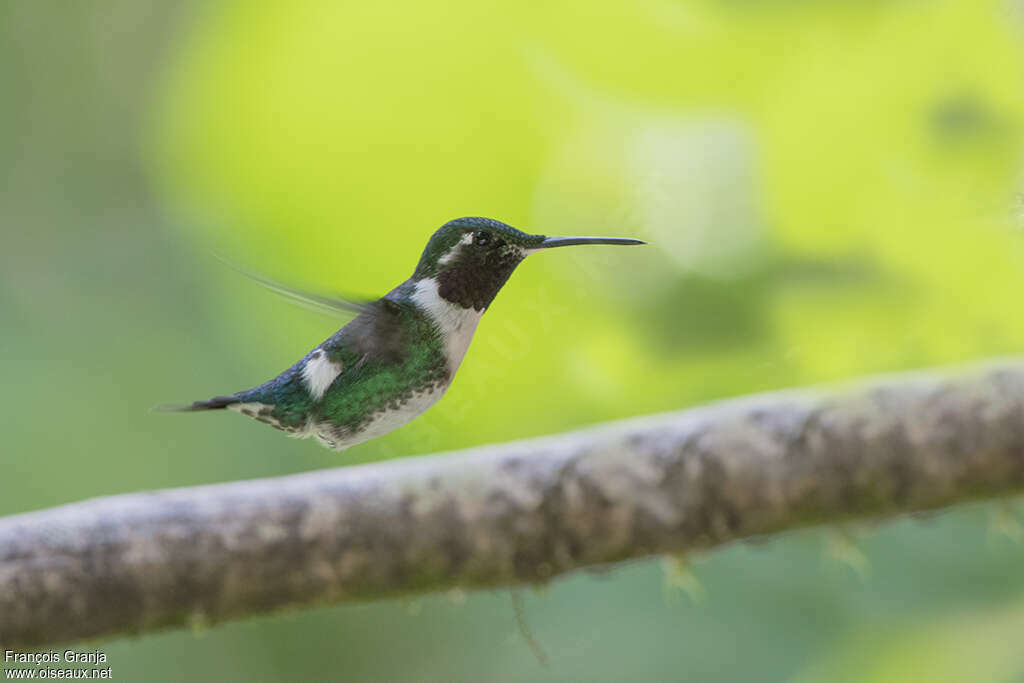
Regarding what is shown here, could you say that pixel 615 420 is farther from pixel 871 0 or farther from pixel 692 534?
pixel 871 0

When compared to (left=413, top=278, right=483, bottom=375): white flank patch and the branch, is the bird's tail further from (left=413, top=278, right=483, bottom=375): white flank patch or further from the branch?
the branch

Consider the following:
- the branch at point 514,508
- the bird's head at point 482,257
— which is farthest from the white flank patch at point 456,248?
the branch at point 514,508

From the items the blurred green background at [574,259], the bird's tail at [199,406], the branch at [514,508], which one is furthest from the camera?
the branch at [514,508]

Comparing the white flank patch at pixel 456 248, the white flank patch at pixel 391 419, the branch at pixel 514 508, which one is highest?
the white flank patch at pixel 456 248

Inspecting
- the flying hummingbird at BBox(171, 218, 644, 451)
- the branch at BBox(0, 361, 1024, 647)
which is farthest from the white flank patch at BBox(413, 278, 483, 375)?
the branch at BBox(0, 361, 1024, 647)

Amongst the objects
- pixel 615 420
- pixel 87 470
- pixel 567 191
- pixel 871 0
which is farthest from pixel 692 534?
pixel 87 470

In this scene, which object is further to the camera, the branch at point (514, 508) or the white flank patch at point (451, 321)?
the branch at point (514, 508)

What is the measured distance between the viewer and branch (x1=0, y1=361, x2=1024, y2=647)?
927 mm

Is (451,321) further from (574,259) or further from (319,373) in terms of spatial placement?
(574,259)

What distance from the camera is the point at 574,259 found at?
0.69m

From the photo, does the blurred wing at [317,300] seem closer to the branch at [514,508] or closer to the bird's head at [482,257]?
the bird's head at [482,257]

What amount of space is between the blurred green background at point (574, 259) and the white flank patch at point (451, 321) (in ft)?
0.06

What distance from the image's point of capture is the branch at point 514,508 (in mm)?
927

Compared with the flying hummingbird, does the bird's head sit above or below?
above
